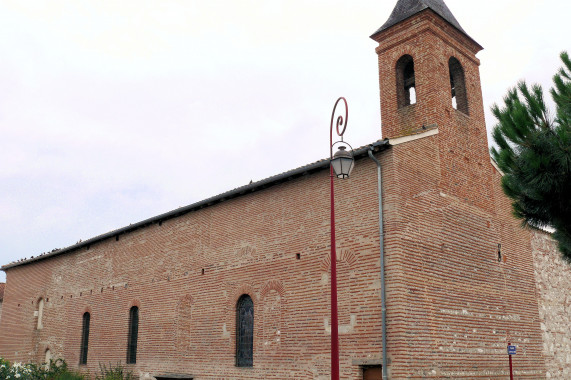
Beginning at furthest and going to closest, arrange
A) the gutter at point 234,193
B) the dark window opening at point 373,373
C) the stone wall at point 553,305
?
1. the stone wall at point 553,305
2. the gutter at point 234,193
3. the dark window opening at point 373,373

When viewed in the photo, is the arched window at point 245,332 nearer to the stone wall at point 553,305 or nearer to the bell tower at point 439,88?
the bell tower at point 439,88

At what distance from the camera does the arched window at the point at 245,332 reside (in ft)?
45.0

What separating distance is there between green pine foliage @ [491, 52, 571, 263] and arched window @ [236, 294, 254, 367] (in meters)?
7.05

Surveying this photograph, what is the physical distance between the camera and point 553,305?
15.3 m

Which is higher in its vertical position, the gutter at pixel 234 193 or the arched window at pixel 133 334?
the gutter at pixel 234 193

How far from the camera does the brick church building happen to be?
11.3 metres

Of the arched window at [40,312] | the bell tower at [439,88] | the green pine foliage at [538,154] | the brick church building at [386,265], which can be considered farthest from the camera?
the arched window at [40,312]

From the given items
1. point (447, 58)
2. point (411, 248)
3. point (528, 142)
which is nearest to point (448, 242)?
point (411, 248)

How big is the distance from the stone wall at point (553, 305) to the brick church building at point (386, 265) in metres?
0.06

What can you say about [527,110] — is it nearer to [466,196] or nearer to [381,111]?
[466,196]

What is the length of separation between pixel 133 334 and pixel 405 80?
11747 millimetres

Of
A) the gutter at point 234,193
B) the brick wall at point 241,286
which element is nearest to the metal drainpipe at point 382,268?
the brick wall at point 241,286

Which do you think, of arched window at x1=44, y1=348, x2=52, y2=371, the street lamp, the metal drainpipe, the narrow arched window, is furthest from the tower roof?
arched window at x1=44, y1=348, x2=52, y2=371

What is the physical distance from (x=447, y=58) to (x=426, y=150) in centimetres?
358
